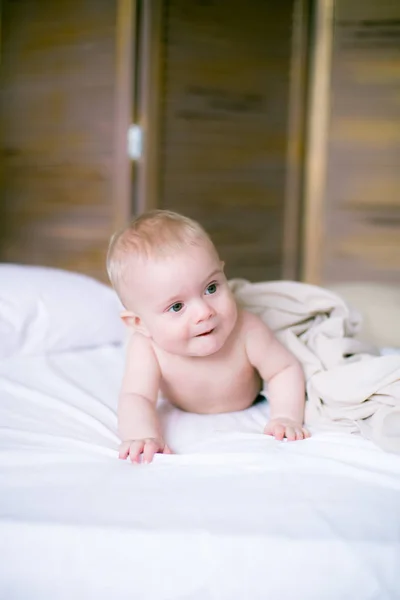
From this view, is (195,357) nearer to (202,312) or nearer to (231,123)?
(202,312)

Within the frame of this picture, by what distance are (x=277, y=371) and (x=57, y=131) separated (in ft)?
7.45

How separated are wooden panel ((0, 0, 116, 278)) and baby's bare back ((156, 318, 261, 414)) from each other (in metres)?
2.00

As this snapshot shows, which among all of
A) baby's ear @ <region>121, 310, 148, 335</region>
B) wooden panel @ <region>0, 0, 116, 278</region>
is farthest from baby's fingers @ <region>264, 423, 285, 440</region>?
wooden panel @ <region>0, 0, 116, 278</region>

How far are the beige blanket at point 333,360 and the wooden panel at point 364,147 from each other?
5.40 feet

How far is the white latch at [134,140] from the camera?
297 cm

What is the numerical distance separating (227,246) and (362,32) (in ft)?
3.63

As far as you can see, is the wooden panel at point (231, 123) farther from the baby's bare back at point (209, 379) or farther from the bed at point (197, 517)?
the bed at point (197, 517)

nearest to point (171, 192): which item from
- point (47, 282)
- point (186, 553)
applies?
point (47, 282)

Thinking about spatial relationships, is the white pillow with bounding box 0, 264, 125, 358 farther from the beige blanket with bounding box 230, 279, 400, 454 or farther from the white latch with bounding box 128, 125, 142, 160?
the white latch with bounding box 128, 125, 142, 160

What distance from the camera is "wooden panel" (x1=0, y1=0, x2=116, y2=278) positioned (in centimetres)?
297

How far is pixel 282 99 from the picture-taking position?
10.2 feet

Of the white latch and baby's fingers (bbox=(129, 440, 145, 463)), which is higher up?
the white latch

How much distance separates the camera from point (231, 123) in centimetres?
312

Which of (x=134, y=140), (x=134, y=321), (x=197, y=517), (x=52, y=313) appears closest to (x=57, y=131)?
(x=134, y=140)
